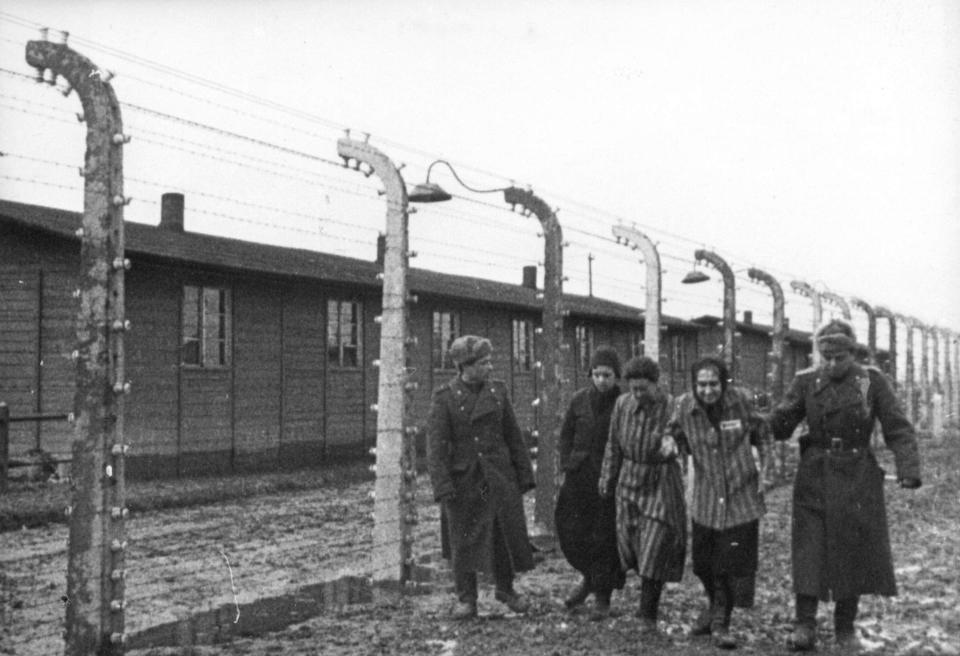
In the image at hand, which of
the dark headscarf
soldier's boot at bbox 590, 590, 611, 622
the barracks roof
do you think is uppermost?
the barracks roof

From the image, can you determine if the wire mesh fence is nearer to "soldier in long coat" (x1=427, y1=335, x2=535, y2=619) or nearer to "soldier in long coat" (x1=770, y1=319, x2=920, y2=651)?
"soldier in long coat" (x1=427, y1=335, x2=535, y2=619)

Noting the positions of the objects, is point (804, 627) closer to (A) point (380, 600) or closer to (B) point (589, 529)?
(B) point (589, 529)

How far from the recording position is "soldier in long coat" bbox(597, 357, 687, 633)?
267 inches

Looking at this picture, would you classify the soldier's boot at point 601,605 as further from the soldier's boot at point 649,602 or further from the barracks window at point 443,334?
the barracks window at point 443,334

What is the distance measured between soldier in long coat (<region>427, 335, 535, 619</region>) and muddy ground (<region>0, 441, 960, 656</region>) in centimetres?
32

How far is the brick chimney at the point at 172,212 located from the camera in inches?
900

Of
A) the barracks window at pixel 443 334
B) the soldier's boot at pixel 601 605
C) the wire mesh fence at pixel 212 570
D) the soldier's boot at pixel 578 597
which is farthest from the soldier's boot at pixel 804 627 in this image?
the barracks window at pixel 443 334

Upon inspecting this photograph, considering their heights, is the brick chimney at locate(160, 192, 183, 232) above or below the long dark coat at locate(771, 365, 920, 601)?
above

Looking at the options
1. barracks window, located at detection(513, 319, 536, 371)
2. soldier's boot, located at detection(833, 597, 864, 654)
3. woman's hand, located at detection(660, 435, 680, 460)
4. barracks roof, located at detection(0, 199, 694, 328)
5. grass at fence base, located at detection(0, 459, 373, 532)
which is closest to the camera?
soldier's boot, located at detection(833, 597, 864, 654)

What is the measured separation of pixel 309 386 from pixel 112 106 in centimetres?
1633

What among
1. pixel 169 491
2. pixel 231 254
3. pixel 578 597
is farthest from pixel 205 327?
pixel 578 597

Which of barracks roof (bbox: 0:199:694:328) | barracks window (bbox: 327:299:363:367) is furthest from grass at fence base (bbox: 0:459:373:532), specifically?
barracks roof (bbox: 0:199:694:328)

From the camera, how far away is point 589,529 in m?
7.41

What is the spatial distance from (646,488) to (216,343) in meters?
14.2
